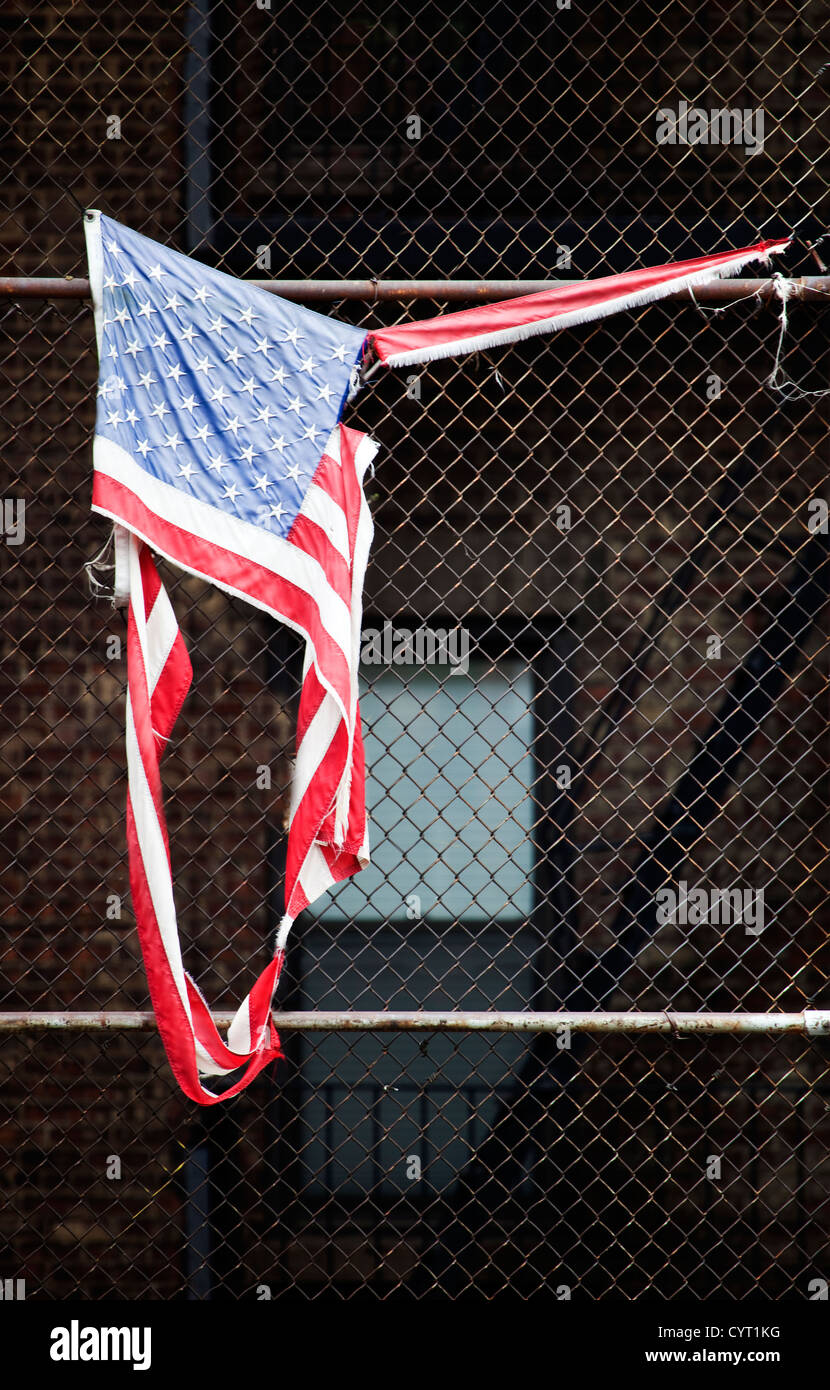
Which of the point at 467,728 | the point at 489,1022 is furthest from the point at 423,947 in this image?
the point at 489,1022

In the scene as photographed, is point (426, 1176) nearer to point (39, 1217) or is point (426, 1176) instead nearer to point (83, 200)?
point (39, 1217)

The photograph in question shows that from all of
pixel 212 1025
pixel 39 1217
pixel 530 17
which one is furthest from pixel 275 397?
pixel 39 1217

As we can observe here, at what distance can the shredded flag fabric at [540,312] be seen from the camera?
2.76 metres

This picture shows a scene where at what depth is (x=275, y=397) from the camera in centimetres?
273

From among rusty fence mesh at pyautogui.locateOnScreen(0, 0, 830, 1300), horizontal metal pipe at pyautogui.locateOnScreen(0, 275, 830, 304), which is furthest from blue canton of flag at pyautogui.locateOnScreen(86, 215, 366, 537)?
rusty fence mesh at pyautogui.locateOnScreen(0, 0, 830, 1300)

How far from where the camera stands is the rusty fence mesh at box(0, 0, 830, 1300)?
459 cm

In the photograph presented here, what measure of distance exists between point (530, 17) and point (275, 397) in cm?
315

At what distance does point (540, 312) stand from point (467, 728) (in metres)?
2.16

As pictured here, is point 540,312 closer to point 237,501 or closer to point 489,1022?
point 237,501

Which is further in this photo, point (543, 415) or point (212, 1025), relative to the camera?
point (543, 415)

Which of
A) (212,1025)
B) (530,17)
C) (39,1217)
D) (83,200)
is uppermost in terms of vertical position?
(530,17)

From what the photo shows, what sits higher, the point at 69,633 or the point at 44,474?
the point at 44,474

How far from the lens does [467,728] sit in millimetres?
4582

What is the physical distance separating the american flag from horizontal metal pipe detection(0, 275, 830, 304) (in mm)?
125
